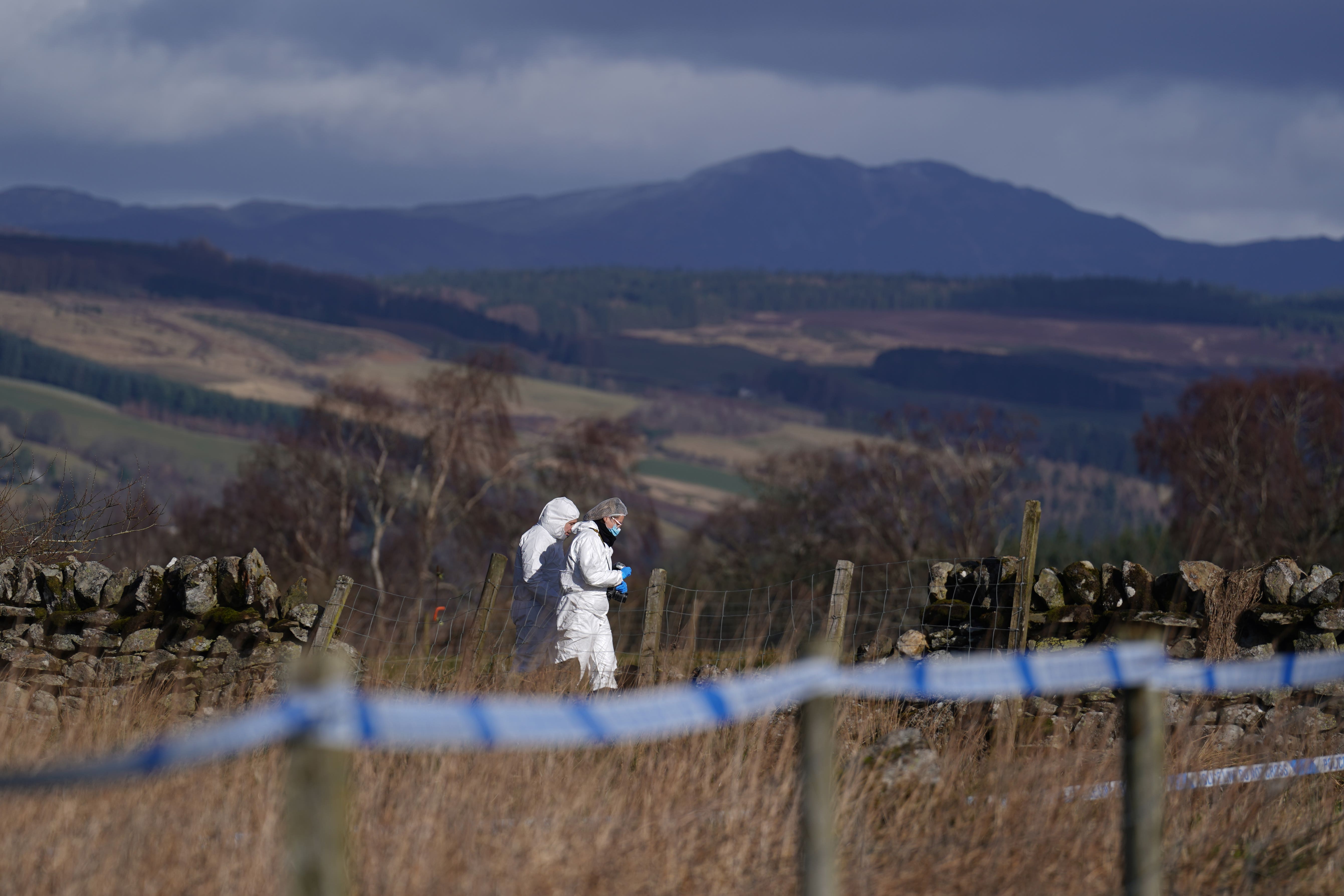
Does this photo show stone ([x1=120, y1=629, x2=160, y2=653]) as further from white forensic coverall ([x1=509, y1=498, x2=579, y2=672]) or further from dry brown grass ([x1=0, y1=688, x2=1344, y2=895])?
dry brown grass ([x1=0, y1=688, x2=1344, y2=895])

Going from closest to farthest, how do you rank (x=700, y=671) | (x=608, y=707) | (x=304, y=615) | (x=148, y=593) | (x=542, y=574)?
(x=608, y=707), (x=700, y=671), (x=542, y=574), (x=304, y=615), (x=148, y=593)

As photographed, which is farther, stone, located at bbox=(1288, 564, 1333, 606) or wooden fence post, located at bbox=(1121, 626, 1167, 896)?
stone, located at bbox=(1288, 564, 1333, 606)

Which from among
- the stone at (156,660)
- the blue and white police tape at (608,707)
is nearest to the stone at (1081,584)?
the blue and white police tape at (608,707)

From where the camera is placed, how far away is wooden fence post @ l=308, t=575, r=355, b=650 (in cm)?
992

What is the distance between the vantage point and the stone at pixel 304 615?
1102 centimetres

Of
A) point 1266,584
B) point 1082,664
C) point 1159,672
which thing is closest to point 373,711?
point 1082,664

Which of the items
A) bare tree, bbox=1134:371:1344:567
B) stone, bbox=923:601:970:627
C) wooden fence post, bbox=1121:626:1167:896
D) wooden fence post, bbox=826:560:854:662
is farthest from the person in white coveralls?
bare tree, bbox=1134:371:1344:567

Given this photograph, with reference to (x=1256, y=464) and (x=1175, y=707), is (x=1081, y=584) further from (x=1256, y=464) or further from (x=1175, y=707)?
(x=1256, y=464)

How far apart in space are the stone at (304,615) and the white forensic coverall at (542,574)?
65.6 inches

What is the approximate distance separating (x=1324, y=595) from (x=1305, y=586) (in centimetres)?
13

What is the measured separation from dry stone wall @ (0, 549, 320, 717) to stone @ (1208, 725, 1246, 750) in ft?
20.4

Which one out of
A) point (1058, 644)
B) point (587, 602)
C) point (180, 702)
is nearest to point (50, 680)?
point (180, 702)

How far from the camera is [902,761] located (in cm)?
587

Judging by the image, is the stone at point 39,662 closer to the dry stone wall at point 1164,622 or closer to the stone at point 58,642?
the stone at point 58,642
